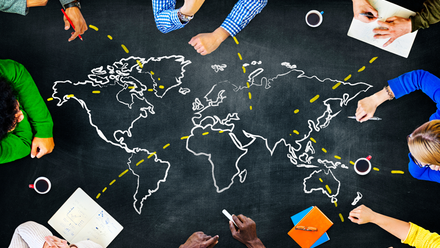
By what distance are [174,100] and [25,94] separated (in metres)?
0.91

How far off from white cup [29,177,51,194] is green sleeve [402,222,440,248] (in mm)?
2355

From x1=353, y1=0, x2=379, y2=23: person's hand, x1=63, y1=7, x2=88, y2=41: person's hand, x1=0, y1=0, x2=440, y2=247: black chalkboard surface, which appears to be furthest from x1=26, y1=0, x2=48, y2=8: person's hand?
x1=353, y1=0, x2=379, y2=23: person's hand

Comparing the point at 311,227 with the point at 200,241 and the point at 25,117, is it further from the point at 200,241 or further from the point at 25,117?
the point at 25,117

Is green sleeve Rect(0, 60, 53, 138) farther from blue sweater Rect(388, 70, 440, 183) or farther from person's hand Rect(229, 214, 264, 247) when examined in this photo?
blue sweater Rect(388, 70, 440, 183)

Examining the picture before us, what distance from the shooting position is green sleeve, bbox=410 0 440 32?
5.56 feet

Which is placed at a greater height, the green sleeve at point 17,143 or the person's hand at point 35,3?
the person's hand at point 35,3

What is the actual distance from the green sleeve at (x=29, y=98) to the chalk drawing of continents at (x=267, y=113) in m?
0.93

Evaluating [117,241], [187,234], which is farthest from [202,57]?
[117,241]

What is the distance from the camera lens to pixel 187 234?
1.80m

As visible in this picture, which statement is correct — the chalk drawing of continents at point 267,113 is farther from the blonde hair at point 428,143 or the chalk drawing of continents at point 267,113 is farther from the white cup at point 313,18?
the blonde hair at point 428,143

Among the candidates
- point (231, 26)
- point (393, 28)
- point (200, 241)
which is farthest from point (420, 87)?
point (200, 241)

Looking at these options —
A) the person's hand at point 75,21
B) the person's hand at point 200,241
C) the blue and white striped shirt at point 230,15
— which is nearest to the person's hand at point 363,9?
the blue and white striped shirt at point 230,15

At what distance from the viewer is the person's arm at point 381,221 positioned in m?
1.74

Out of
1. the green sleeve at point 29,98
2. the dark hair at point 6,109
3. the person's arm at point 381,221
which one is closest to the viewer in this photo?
the dark hair at point 6,109
